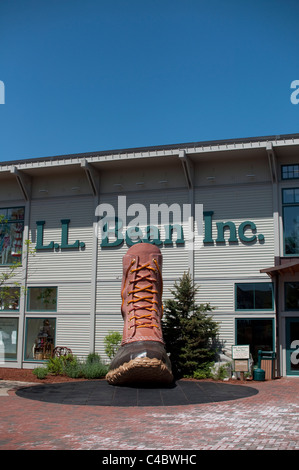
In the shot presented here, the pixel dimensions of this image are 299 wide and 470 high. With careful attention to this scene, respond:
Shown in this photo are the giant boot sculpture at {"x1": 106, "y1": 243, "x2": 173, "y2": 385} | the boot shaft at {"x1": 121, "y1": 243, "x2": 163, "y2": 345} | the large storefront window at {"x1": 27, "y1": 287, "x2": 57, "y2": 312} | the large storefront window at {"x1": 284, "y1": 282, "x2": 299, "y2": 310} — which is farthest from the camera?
the large storefront window at {"x1": 27, "y1": 287, "x2": 57, "y2": 312}

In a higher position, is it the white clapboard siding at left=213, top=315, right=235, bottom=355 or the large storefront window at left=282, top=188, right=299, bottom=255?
the large storefront window at left=282, top=188, right=299, bottom=255

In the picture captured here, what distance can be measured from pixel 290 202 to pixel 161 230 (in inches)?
186

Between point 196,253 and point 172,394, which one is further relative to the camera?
point 196,253

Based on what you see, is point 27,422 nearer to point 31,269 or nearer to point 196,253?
point 196,253

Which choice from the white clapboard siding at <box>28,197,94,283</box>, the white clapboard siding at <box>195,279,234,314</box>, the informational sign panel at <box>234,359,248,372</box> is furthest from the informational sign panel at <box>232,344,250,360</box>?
the white clapboard siding at <box>28,197,94,283</box>

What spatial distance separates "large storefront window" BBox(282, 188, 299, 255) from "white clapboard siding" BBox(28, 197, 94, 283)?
23.8 ft

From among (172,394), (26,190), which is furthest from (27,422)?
(26,190)

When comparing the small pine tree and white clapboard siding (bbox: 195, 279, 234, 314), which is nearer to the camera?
the small pine tree

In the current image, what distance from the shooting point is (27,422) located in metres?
7.58

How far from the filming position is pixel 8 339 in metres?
19.5

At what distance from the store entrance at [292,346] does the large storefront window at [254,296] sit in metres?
0.85

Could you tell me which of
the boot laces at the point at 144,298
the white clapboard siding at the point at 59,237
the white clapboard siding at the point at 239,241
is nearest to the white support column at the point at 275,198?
the white clapboard siding at the point at 239,241

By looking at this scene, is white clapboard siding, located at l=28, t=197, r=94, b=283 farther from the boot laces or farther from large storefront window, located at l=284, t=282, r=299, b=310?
large storefront window, located at l=284, t=282, r=299, b=310

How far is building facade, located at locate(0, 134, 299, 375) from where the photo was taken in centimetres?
1661
